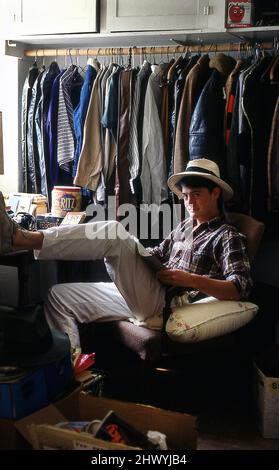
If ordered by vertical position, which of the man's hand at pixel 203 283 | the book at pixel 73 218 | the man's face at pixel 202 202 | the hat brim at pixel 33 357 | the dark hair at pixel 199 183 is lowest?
the hat brim at pixel 33 357

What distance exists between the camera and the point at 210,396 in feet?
8.80

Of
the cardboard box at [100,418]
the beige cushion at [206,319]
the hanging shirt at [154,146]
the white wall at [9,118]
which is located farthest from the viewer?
the white wall at [9,118]

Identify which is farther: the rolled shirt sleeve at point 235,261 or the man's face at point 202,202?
the man's face at point 202,202

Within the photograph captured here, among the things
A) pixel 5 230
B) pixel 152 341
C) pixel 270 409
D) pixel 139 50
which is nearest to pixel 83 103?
pixel 139 50

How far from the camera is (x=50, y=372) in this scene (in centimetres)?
187

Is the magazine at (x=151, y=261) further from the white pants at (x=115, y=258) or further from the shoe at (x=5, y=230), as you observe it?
the shoe at (x=5, y=230)

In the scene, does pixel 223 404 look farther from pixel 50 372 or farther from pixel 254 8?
pixel 254 8

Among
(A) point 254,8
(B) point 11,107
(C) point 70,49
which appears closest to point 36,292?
(B) point 11,107

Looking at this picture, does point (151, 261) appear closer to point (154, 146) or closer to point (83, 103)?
point (154, 146)

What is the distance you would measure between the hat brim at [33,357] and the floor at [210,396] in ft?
1.77

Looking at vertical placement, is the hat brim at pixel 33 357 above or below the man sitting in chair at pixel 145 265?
below

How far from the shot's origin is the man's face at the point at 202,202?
8.64 ft

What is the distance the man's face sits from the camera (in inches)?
104

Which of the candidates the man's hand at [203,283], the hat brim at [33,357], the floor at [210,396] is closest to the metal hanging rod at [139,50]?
the man's hand at [203,283]
